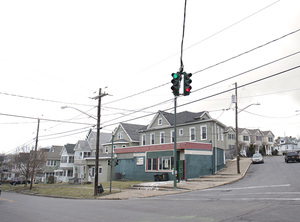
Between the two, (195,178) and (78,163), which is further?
(78,163)

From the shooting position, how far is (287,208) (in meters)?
9.80

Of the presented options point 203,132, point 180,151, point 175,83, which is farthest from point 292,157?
point 175,83

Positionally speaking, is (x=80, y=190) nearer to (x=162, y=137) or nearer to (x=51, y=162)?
(x=162, y=137)

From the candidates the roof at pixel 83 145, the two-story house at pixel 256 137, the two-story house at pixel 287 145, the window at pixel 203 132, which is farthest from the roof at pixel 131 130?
the two-story house at pixel 287 145

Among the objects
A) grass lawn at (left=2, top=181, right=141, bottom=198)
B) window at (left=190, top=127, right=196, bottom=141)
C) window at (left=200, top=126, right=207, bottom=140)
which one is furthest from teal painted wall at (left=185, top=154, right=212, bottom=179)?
grass lawn at (left=2, top=181, right=141, bottom=198)

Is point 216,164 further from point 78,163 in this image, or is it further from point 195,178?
point 78,163

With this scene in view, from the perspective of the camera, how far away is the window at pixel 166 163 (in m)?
31.5

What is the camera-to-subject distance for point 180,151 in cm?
3053

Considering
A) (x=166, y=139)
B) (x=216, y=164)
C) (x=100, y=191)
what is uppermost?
(x=166, y=139)

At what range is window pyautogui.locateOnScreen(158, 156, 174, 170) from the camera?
31467 millimetres

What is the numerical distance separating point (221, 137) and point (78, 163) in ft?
105

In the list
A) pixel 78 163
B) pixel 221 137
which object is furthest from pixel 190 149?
pixel 78 163

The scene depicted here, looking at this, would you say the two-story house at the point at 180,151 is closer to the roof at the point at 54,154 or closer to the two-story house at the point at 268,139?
the roof at the point at 54,154

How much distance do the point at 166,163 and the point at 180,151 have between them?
9.36ft
